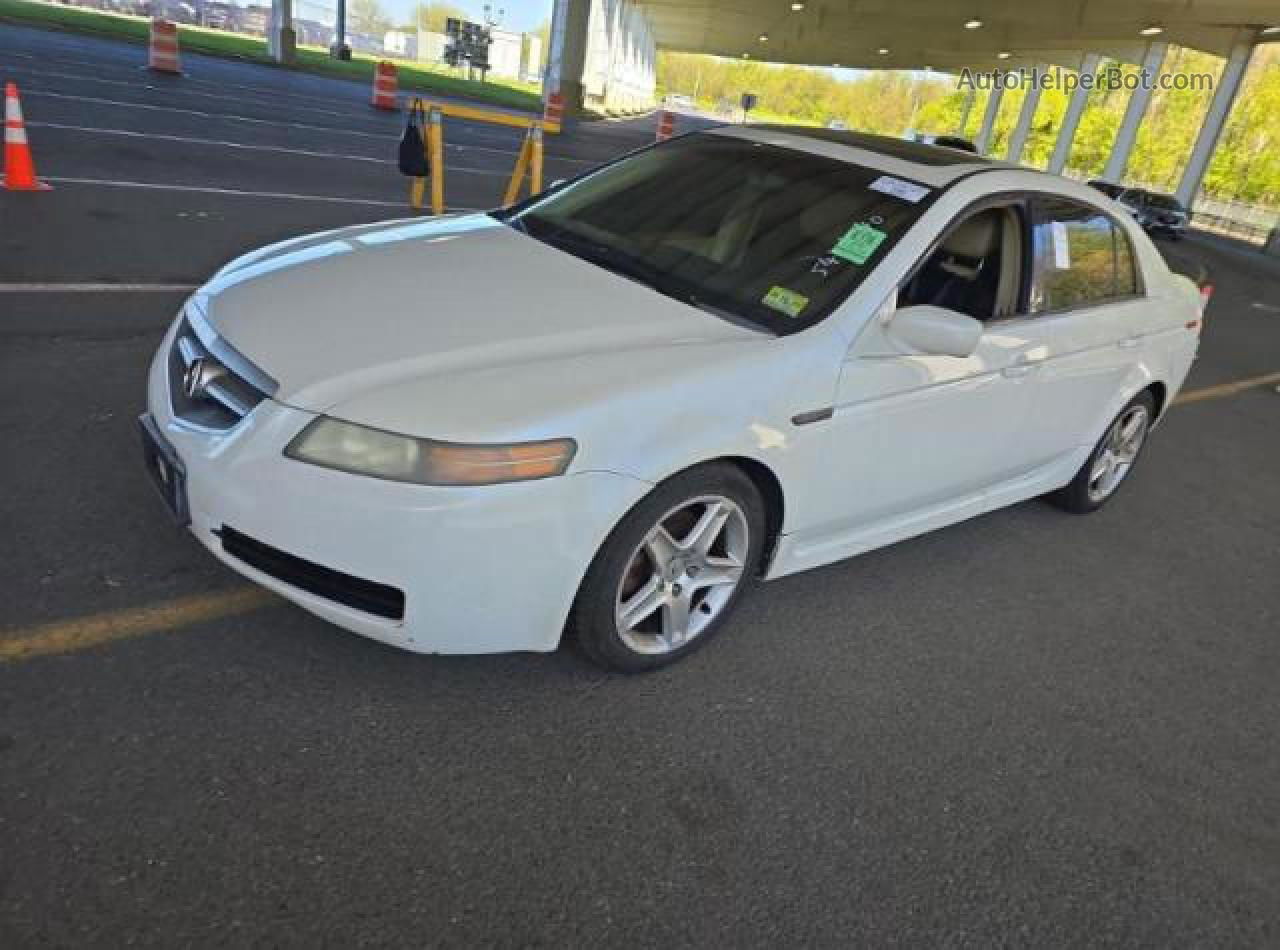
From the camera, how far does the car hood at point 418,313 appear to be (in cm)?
255

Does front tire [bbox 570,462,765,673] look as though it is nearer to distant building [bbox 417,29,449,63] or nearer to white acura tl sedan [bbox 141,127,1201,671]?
white acura tl sedan [bbox 141,127,1201,671]

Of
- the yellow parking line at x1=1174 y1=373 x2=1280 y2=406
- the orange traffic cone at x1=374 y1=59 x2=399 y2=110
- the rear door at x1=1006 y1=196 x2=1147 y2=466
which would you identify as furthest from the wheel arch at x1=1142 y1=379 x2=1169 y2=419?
the orange traffic cone at x1=374 y1=59 x2=399 y2=110

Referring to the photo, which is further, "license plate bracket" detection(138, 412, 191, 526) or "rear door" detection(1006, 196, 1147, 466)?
"rear door" detection(1006, 196, 1147, 466)

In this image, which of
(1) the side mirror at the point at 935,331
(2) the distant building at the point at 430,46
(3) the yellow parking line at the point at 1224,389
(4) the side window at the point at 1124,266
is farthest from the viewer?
(2) the distant building at the point at 430,46

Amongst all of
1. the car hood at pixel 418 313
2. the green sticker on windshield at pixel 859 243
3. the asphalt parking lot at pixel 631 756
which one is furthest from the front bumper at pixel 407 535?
the green sticker on windshield at pixel 859 243

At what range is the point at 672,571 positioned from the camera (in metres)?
2.87

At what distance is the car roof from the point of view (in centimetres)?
353

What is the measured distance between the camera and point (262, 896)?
2025mm

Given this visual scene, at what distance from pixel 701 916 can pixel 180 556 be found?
2025mm

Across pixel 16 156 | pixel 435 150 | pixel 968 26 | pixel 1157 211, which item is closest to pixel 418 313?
pixel 16 156

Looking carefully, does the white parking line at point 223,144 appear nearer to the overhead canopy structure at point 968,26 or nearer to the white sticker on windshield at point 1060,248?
the white sticker on windshield at point 1060,248

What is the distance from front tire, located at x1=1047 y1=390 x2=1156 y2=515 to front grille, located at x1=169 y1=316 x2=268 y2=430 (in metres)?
3.77

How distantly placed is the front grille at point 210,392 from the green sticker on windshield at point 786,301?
1.59 meters

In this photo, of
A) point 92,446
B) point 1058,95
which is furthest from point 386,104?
point 1058,95
